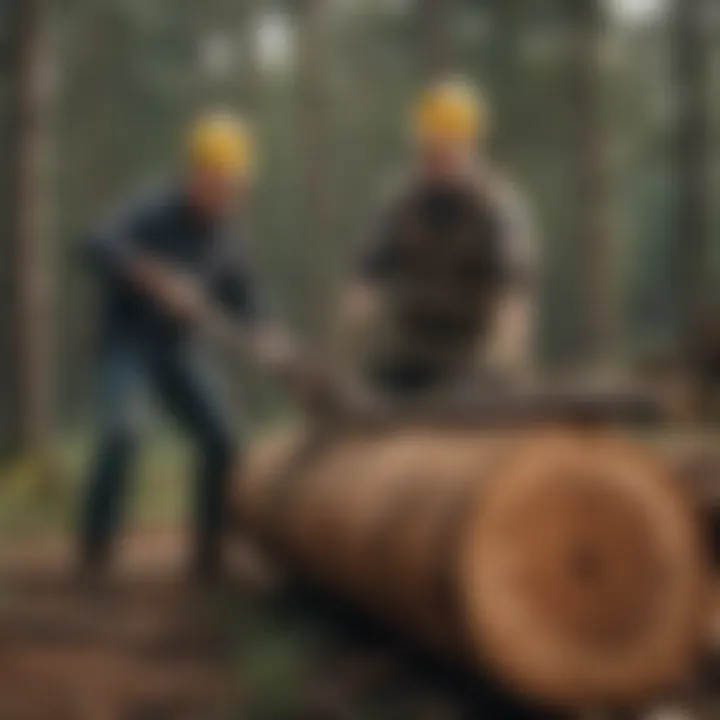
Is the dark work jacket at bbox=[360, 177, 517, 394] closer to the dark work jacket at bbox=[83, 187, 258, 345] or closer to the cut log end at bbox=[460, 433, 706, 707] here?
the dark work jacket at bbox=[83, 187, 258, 345]

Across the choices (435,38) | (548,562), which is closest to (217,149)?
(548,562)

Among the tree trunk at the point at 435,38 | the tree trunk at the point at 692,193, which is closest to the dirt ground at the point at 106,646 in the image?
the tree trunk at the point at 692,193

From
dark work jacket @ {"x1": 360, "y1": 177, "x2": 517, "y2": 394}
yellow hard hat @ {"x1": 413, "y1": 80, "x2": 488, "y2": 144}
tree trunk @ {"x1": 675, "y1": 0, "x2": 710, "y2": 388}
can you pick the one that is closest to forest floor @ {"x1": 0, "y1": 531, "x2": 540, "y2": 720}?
dark work jacket @ {"x1": 360, "y1": 177, "x2": 517, "y2": 394}

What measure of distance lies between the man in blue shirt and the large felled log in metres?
2.22

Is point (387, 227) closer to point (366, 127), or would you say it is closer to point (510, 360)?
point (510, 360)

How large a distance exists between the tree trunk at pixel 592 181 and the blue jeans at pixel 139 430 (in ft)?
30.3

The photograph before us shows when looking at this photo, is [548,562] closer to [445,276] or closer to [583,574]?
[583,574]

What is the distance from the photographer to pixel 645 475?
4879 mm

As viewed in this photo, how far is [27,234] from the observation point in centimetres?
1189

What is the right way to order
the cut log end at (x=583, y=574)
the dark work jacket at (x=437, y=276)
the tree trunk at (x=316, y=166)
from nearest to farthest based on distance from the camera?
the cut log end at (x=583, y=574)
the dark work jacket at (x=437, y=276)
the tree trunk at (x=316, y=166)

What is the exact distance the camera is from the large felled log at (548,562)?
455 cm

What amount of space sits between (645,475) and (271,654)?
51.3 inches

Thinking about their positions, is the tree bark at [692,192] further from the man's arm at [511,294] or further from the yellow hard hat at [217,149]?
the man's arm at [511,294]

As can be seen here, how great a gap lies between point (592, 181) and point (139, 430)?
10763 mm
